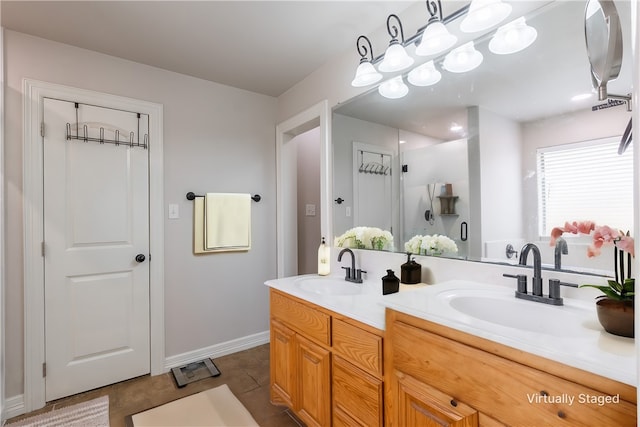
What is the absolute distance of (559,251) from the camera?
3.84ft

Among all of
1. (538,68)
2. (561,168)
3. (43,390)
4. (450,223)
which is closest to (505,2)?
(538,68)

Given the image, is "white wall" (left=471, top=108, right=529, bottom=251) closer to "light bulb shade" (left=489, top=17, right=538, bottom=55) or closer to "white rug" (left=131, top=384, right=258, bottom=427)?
"light bulb shade" (left=489, top=17, right=538, bottom=55)

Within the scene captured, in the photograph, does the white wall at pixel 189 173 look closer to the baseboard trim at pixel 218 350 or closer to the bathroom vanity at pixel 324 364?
the baseboard trim at pixel 218 350

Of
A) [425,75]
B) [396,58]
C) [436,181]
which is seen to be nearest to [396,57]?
[396,58]

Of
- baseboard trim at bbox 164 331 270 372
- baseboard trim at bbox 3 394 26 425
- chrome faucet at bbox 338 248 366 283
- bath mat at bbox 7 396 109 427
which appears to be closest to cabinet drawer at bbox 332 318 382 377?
chrome faucet at bbox 338 248 366 283

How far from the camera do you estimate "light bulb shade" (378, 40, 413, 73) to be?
1599mm

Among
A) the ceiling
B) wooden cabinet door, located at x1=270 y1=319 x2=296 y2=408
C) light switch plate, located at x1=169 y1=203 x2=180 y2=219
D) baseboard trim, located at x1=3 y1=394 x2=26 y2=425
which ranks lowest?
baseboard trim, located at x1=3 y1=394 x2=26 y2=425

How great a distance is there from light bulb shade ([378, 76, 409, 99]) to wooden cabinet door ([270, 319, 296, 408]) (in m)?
1.52

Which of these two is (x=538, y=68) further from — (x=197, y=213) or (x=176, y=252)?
(x=176, y=252)

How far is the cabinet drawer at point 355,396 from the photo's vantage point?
1.18 metres

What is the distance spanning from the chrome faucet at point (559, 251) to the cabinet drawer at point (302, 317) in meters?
0.96

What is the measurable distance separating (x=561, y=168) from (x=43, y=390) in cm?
316

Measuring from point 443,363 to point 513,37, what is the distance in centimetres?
133

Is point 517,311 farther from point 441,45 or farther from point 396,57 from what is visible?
point 396,57
